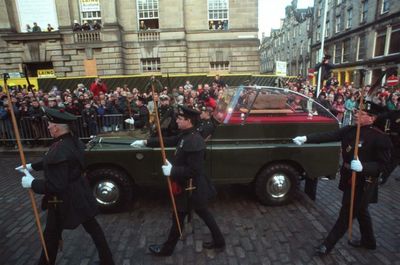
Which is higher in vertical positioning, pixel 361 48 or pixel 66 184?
pixel 361 48

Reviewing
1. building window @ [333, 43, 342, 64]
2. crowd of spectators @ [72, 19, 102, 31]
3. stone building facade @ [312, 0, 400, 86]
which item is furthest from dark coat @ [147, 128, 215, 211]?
building window @ [333, 43, 342, 64]

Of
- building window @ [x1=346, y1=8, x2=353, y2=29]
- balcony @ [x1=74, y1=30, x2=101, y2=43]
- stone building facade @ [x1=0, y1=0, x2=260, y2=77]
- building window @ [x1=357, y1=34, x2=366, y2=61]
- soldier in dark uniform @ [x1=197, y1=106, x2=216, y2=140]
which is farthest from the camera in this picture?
building window @ [x1=346, y1=8, x2=353, y2=29]

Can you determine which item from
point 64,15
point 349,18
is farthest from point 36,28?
point 349,18

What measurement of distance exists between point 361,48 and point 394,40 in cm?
487

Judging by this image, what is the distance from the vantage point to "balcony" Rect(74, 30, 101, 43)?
1855cm

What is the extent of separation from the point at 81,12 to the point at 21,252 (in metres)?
20.0

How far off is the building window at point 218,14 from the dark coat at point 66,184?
19.8 meters

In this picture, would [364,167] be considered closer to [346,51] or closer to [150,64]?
[150,64]

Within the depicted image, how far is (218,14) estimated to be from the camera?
20.2 m

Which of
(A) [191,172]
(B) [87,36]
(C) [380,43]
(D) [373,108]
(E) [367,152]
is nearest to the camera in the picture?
(A) [191,172]

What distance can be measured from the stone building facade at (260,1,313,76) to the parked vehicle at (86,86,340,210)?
3534cm

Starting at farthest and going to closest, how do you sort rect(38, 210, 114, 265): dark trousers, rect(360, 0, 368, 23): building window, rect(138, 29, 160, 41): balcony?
rect(360, 0, 368, 23): building window, rect(138, 29, 160, 41): balcony, rect(38, 210, 114, 265): dark trousers

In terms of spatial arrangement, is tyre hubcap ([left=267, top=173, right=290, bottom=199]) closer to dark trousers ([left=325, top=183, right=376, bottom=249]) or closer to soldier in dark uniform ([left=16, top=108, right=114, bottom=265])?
dark trousers ([left=325, top=183, right=376, bottom=249])

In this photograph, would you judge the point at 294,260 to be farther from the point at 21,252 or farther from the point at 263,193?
the point at 21,252
